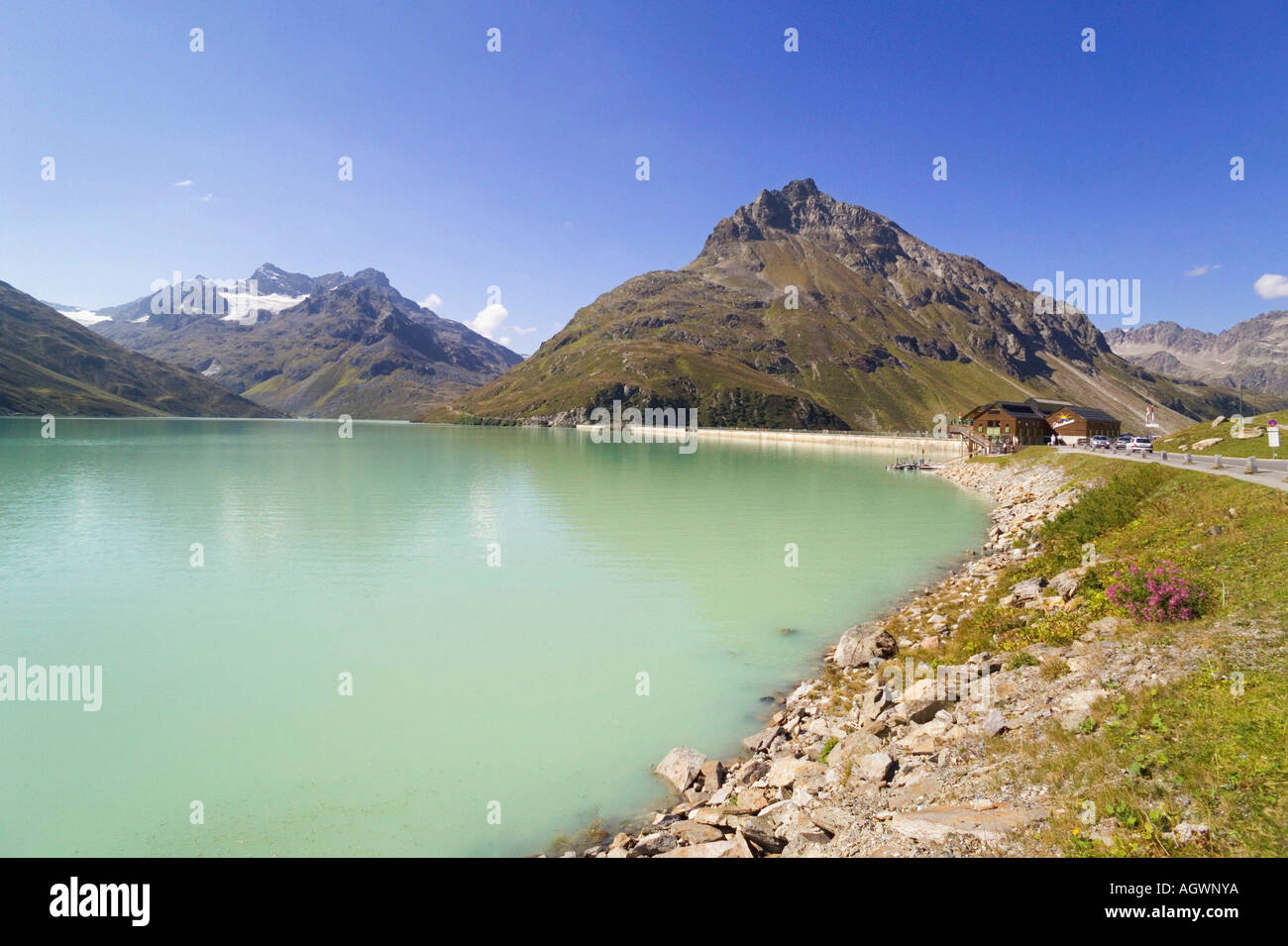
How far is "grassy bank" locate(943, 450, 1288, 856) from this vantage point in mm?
8141

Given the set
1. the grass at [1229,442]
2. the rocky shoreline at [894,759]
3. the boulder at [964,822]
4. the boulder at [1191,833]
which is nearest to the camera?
the boulder at [1191,833]

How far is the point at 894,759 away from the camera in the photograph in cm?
1290

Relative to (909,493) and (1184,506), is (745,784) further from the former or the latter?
(909,493)

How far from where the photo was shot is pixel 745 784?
1392 centimetres

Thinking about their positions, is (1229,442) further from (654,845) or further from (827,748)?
(654,845)

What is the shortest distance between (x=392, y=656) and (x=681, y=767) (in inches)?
506

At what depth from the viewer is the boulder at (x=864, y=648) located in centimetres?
2111

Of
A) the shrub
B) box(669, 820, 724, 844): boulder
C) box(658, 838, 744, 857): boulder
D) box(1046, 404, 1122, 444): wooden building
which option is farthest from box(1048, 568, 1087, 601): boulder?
box(1046, 404, 1122, 444): wooden building

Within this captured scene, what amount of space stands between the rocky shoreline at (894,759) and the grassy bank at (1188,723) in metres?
0.53

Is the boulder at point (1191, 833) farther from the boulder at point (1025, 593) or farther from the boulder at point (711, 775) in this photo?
the boulder at point (1025, 593)

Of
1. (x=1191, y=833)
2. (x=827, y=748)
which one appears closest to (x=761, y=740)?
(x=827, y=748)

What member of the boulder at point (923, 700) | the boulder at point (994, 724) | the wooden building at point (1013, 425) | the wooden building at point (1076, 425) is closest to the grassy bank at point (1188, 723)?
the boulder at point (994, 724)
